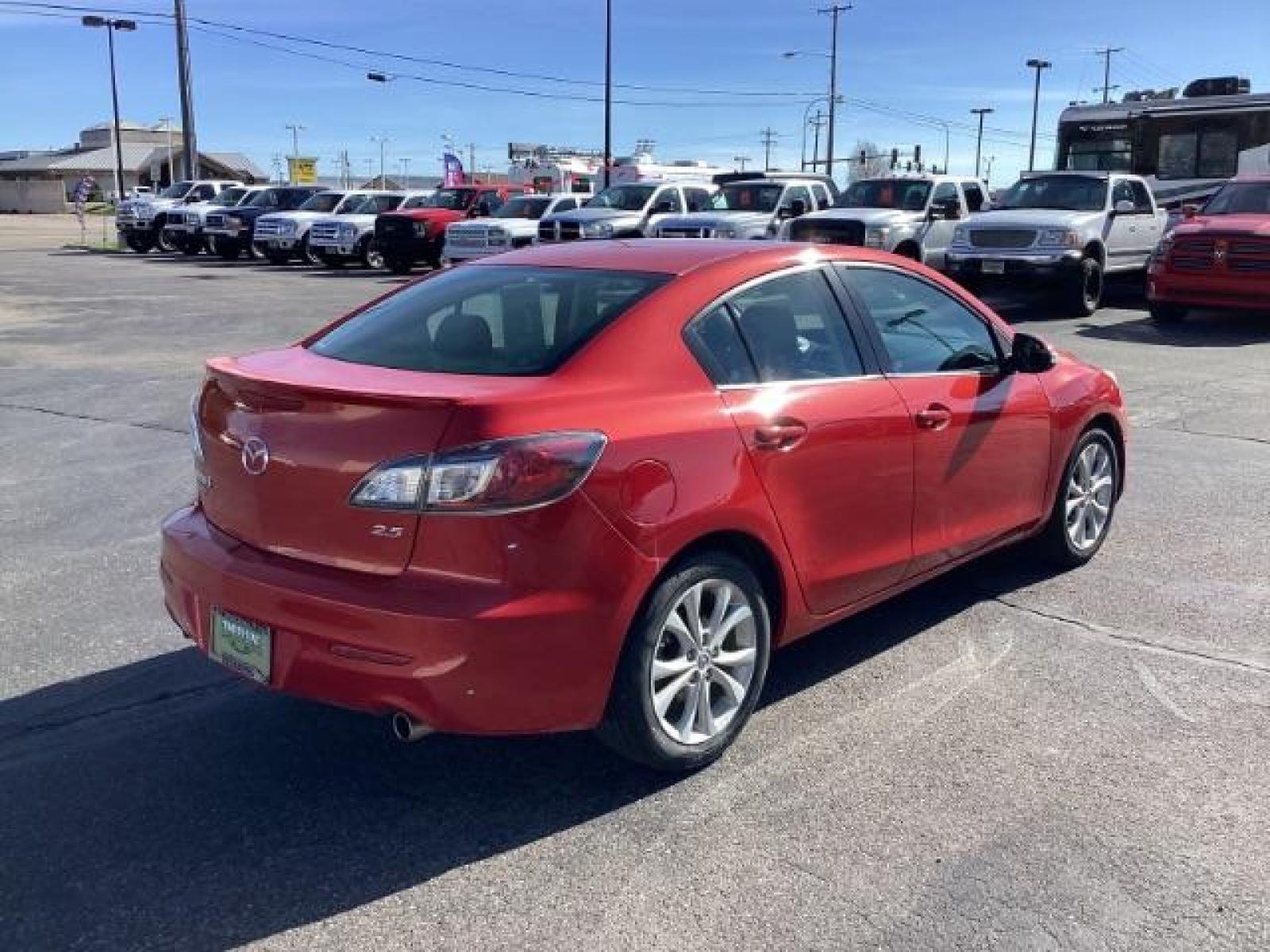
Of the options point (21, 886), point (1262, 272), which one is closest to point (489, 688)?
point (21, 886)

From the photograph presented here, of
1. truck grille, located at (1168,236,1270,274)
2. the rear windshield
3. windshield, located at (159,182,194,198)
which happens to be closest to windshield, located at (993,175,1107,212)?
truck grille, located at (1168,236,1270,274)

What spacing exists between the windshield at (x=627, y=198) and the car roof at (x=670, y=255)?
61.4ft

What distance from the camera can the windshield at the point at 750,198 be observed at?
20.2 metres

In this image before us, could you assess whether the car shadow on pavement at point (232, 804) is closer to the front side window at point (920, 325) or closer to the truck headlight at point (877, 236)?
the front side window at point (920, 325)

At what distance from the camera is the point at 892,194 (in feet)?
63.4

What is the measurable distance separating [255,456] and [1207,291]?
1459cm

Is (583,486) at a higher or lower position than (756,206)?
lower

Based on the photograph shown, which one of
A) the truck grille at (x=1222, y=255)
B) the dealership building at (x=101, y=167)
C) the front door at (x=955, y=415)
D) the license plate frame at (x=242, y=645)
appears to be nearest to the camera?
the license plate frame at (x=242, y=645)

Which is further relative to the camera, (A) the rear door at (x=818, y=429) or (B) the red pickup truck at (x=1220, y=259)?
(B) the red pickup truck at (x=1220, y=259)

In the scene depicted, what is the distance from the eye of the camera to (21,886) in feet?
10.0

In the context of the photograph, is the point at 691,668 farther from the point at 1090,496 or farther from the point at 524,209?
the point at 524,209

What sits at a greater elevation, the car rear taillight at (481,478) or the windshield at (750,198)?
the windshield at (750,198)

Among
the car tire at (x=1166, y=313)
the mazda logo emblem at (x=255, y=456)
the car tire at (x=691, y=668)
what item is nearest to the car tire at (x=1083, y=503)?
the car tire at (x=691, y=668)

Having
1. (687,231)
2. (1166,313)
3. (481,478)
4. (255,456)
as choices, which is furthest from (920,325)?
(687,231)
